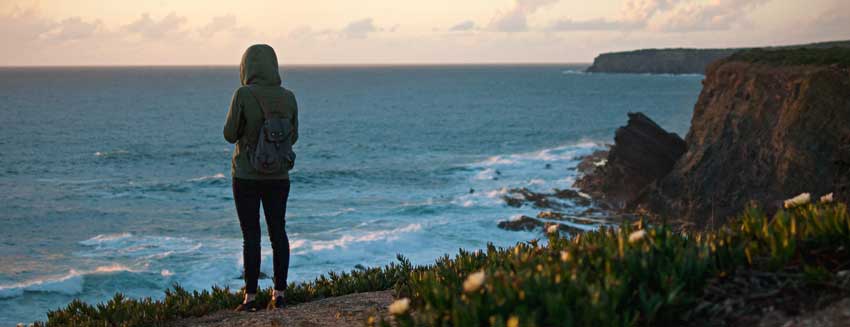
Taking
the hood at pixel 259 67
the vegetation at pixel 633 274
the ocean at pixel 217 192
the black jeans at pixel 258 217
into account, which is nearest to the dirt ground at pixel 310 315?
the black jeans at pixel 258 217

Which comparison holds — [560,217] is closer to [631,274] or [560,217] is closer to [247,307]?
[247,307]

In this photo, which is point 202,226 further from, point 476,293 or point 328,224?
point 476,293

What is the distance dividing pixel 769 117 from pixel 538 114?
57.9 meters

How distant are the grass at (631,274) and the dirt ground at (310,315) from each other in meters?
0.84

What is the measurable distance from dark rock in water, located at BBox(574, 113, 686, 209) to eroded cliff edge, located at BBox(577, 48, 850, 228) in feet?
1.68

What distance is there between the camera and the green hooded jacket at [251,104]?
5.94 meters

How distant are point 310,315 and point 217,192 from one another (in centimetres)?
2779

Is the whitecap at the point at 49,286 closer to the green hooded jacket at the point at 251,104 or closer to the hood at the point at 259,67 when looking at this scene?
the green hooded jacket at the point at 251,104

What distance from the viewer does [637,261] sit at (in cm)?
423

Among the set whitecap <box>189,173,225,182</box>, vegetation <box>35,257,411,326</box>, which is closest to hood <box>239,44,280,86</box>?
vegetation <box>35,257,411,326</box>

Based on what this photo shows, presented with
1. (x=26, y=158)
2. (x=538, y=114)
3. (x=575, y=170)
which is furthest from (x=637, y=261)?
(x=538, y=114)

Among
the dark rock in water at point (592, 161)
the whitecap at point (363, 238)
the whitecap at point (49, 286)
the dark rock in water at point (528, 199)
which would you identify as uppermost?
the whitecap at point (49, 286)

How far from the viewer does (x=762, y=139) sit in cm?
2336

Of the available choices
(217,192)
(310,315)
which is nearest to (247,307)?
(310,315)
